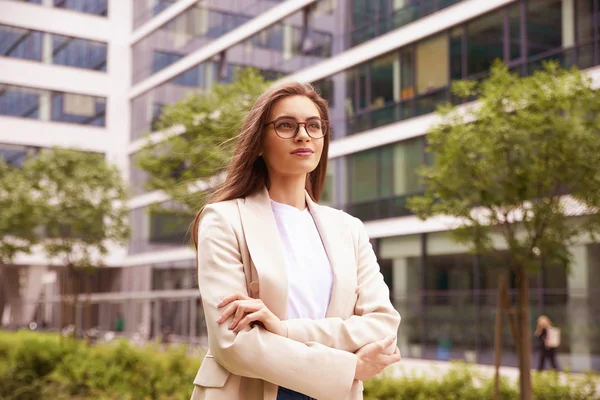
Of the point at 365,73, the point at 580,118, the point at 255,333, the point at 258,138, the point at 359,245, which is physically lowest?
the point at 255,333

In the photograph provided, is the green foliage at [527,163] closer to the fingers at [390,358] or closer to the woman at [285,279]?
the woman at [285,279]

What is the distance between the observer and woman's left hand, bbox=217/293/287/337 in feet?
9.27

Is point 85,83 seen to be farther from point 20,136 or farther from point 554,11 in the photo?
point 554,11

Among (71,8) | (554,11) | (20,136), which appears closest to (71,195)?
(554,11)

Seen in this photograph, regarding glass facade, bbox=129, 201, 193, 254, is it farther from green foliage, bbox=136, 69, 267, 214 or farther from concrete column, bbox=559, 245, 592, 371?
concrete column, bbox=559, 245, 592, 371

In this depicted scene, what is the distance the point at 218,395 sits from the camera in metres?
2.91

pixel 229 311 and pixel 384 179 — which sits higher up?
pixel 384 179

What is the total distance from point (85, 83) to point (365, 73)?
844 inches

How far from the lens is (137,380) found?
1442cm

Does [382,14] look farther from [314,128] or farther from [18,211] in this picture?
[314,128]

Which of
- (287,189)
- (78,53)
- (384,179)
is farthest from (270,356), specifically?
(78,53)

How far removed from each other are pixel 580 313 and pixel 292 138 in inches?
760

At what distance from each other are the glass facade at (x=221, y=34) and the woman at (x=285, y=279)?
26.9 meters

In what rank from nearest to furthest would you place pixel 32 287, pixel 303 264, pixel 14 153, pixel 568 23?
pixel 303 264
pixel 568 23
pixel 14 153
pixel 32 287
